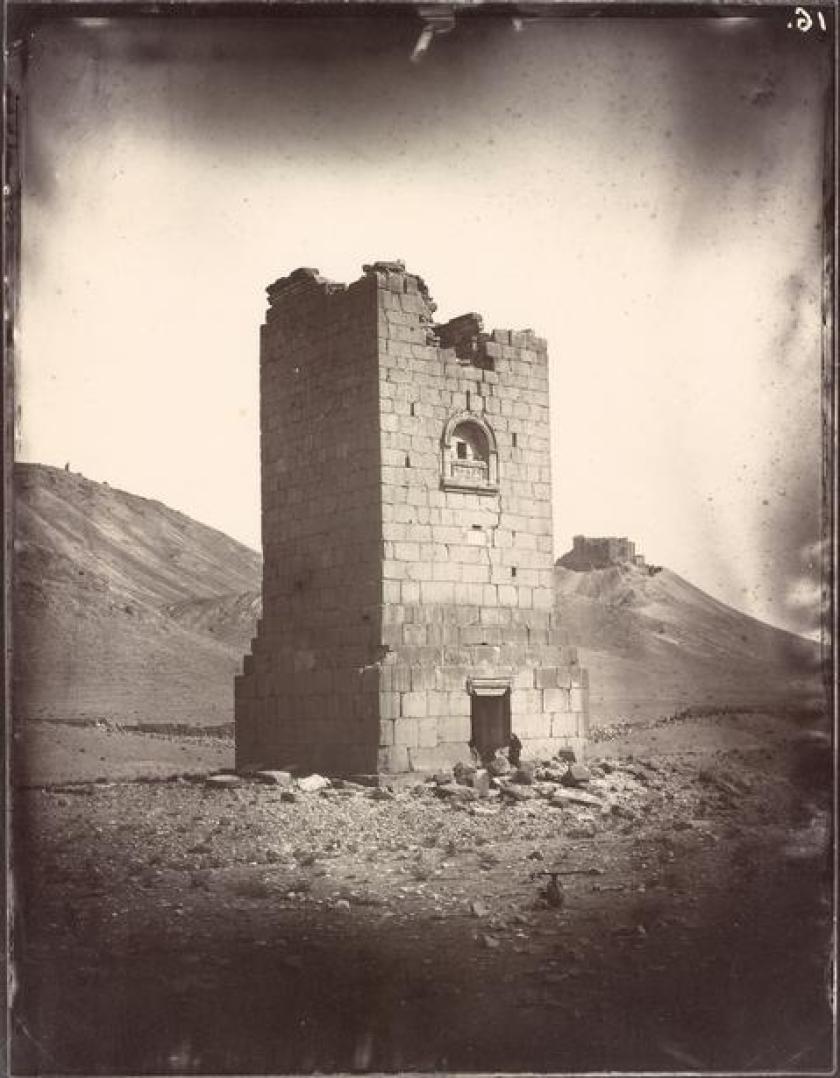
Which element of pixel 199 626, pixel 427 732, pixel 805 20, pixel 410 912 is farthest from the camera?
pixel 199 626

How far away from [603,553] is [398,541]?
13577 millimetres

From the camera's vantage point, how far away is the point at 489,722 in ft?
46.0

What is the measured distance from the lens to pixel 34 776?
966 centimetres

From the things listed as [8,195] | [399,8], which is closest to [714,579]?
[399,8]

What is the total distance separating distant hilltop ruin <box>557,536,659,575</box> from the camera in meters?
25.2

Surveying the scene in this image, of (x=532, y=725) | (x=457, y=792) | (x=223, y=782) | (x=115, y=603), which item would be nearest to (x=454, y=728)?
(x=457, y=792)

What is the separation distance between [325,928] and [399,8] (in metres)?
7.09

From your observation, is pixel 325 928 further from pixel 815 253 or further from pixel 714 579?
pixel 815 253

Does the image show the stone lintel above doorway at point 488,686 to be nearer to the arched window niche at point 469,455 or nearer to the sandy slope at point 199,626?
the arched window niche at point 469,455

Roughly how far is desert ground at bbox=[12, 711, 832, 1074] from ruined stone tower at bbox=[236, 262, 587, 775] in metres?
1.93

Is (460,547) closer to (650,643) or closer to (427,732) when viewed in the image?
(427,732)

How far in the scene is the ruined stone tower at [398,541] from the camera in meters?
13.3

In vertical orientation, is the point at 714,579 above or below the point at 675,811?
above

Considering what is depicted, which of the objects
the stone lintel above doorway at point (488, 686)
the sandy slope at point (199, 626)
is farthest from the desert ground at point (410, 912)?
the stone lintel above doorway at point (488, 686)
